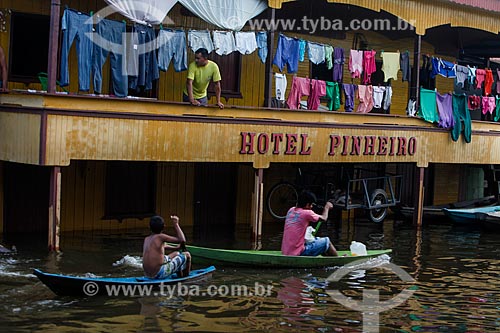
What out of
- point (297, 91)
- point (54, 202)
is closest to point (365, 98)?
point (297, 91)

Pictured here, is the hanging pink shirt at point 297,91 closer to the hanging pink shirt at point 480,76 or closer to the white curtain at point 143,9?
the white curtain at point 143,9

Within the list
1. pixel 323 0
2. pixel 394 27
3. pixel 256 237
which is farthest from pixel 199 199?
pixel 394 27

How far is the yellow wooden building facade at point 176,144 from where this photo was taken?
49.4 feet

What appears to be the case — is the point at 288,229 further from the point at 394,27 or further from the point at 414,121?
the point at 394,27

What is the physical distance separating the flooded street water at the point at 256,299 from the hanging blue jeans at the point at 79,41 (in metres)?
3.48

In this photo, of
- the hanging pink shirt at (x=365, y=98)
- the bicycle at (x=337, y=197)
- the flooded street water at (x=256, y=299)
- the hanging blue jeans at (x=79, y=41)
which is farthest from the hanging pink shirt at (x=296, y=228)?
the hanging pink shirt at (x=365, y=98)

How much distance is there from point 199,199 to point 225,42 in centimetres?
Answer: 471

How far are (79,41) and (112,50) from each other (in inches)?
31.5

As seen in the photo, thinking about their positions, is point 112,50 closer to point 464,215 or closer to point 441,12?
point 441,12

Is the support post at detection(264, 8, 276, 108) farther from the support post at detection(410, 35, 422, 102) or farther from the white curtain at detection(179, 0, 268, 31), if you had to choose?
the support post at detection(410, 35, 422, 102)

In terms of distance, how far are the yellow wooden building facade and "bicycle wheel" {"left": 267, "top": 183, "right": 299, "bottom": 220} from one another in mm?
527

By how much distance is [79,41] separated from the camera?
51.2 ft

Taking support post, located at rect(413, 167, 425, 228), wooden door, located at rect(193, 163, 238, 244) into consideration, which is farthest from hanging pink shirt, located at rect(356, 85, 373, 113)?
wooden door, located at rect(193, 163, 238, 244)

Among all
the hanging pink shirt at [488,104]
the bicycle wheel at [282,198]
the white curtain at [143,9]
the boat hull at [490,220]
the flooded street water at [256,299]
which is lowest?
the flooded street water at [256,299]
